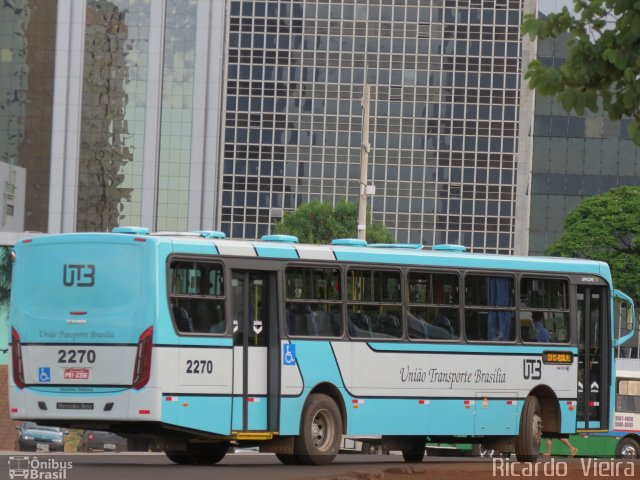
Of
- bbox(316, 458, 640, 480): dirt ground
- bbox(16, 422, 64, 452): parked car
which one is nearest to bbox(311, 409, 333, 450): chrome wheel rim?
bbox(316, 458, 640, 480): dirt ground

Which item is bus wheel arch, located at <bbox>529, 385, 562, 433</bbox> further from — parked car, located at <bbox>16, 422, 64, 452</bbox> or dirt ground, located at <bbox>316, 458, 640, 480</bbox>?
parked car, located at <bbox>16, 422, 64, 452</bbox>

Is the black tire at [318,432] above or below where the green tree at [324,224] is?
below

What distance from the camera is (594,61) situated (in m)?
13.1

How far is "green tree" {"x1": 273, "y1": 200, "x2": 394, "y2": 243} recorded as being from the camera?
4026 inches

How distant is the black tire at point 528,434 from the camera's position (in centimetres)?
2650

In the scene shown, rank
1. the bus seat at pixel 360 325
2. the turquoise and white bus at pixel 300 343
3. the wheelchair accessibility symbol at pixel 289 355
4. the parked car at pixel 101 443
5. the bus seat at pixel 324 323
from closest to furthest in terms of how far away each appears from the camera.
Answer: the turquoise and white bus at pixel 300 343, the wheelchair accessibility symbol at pixel 289 355, the bus seat at pixel 324 323, the bus seat at pixel 360 325, the parked car at pixel 101 443

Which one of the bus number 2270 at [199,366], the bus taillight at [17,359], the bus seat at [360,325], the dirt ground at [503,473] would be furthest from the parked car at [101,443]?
the dirt ground at [503,473]

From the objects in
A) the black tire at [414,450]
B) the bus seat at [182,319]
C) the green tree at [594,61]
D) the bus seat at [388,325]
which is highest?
the green tree at [594,61]

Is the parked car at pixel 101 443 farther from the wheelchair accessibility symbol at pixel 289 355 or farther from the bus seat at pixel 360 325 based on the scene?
the wheelchair accessibility symbol at pixel 289 355

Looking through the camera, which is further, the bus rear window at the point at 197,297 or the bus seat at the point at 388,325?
the bus seat at the point at 388,325

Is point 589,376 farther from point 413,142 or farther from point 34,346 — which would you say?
point 413,142

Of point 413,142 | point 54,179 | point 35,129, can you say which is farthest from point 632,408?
point 35,129

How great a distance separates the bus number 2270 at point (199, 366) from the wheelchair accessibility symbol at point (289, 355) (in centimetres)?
131

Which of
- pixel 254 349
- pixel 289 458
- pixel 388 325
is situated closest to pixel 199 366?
pixel 254 349
